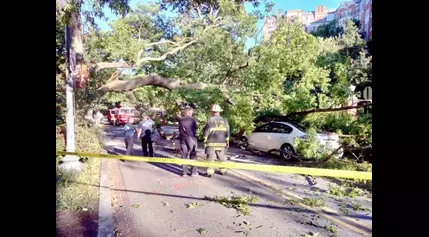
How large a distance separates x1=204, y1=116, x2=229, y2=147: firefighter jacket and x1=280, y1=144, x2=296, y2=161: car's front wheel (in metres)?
2.52

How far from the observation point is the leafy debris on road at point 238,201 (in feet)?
15.0

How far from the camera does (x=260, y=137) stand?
8.97m

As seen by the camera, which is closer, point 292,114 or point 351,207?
point 351,207

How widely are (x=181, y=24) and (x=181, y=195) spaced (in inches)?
288

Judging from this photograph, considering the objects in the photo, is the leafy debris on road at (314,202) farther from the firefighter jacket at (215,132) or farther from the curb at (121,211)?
the curb at (121,211)

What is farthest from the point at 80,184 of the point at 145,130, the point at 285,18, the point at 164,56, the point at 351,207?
the point at 285,18

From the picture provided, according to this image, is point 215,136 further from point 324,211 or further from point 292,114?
point 292,114

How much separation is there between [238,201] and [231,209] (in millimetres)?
360

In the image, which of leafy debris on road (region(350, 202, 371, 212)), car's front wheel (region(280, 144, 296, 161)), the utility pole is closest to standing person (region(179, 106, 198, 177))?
the utility pole

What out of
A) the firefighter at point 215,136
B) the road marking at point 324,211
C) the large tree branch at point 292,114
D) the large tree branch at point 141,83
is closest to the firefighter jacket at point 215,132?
the firefighter at point 215,136

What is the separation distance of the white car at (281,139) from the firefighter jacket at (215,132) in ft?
8.12
